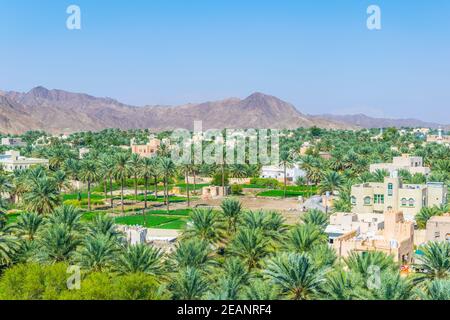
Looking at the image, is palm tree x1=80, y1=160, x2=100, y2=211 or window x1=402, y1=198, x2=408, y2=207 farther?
palm tree x1=80, y1=160, x2=100, y2=211

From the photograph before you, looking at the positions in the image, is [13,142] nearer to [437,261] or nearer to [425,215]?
[425,215]

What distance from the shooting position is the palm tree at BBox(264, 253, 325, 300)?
23984 millimetres

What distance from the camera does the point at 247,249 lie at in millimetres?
31031

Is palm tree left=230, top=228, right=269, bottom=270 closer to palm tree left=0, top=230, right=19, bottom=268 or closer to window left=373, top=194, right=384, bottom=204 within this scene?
palm tree left=0, top=230, right=19, bottom=268

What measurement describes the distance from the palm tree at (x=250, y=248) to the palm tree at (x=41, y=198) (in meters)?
19.3

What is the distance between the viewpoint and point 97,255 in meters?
27.8

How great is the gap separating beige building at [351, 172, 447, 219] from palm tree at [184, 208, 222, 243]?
18754mm

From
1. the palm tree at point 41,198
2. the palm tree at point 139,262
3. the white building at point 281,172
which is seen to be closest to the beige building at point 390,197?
the palm tree at point 41,198

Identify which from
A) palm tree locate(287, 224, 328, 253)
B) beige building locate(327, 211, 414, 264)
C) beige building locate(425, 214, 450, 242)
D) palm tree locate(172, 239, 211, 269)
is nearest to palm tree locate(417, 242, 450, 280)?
beige building locate(327, 211, 414, 264)

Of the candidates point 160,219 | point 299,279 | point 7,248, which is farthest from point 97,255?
point 160,219

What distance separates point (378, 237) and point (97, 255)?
18.4 meters

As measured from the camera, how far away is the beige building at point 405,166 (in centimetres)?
6519
